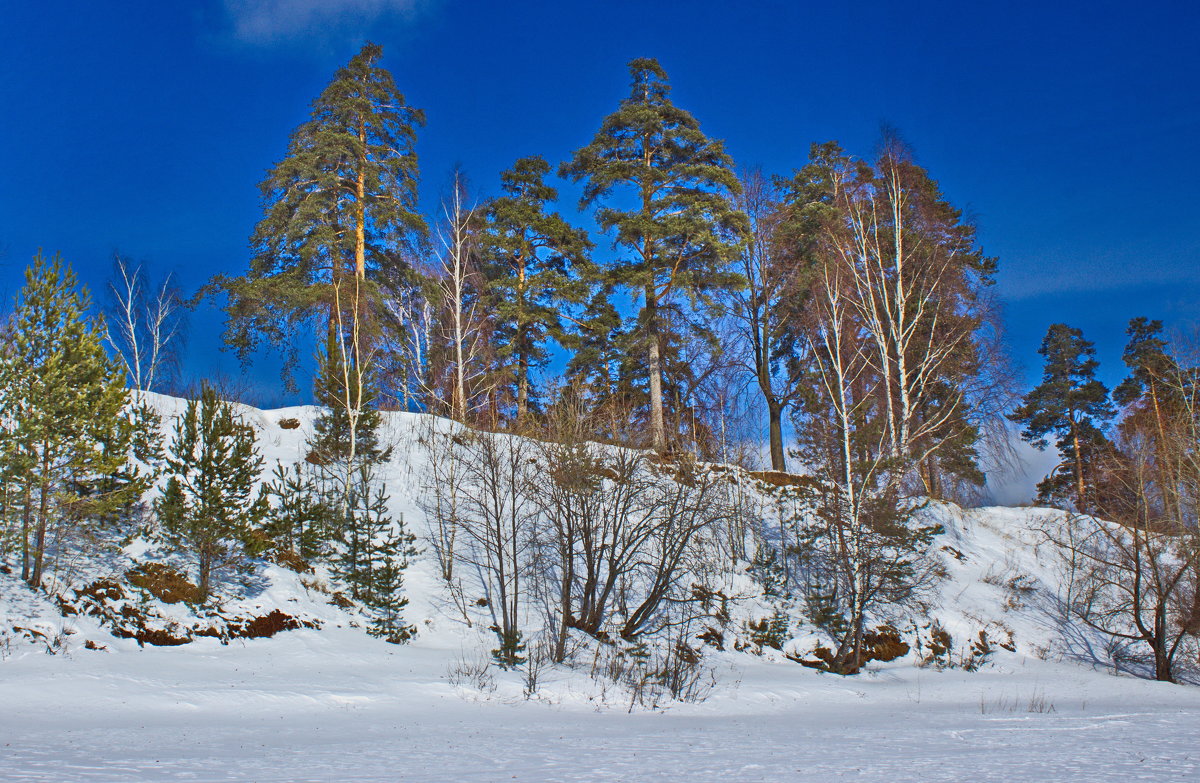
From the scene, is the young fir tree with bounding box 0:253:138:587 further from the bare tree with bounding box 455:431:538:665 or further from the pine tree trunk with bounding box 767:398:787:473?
the pine tree trunk with bounding box 767:398:787:473

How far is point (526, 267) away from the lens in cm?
3055

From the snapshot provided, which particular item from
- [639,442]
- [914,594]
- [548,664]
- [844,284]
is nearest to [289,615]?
[548,664]

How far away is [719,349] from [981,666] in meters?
13.7

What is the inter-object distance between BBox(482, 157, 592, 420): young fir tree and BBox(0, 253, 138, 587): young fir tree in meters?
14.3

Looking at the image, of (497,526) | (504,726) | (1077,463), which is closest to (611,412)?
(497,526)

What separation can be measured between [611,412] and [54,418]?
13349mm

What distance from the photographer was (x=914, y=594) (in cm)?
2056

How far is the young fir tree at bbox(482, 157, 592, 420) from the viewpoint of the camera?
27969 millimetres

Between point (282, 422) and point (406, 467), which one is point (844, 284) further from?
point (282, 422)

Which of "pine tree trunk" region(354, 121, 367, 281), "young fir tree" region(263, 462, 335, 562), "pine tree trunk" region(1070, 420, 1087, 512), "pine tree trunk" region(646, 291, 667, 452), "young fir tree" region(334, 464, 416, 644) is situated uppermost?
"pine tree trunk" region(354, 121, 367, 281)

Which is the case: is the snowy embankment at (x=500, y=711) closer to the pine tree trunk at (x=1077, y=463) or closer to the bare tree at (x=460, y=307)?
the bare tree at (x=460, y=307)

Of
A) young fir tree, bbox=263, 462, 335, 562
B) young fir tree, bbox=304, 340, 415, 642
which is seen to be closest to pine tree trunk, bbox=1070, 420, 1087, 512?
young fir tree, bbox=304, 340, 415, 642

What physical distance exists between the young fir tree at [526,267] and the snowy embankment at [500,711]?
29.8 feet

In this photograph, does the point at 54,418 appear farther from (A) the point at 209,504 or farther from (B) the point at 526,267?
(B) the point at 526,267
